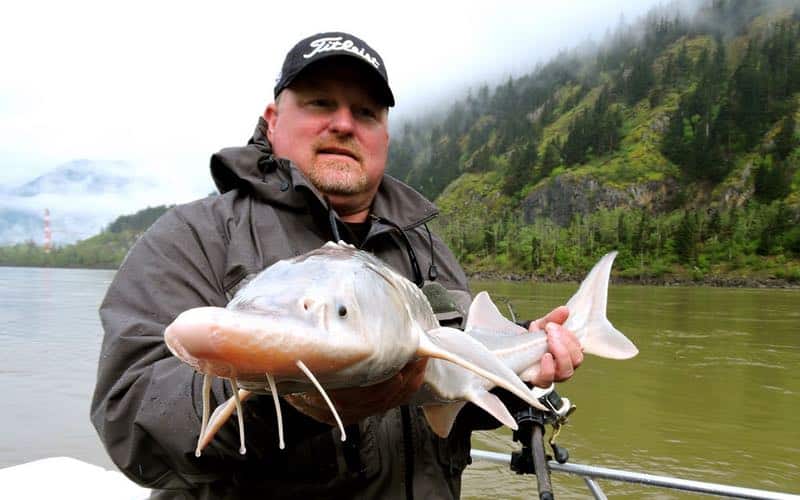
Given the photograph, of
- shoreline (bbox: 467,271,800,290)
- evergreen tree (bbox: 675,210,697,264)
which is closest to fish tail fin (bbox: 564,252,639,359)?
shoreline (bbox: 467,271,800,290)

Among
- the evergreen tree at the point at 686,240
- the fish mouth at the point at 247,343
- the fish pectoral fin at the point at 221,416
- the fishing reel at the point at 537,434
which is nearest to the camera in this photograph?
the fish mouth at the point at 247,343

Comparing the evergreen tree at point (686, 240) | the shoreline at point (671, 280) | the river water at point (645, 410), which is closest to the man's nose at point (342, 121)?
Answer: the river water at point (645, 410)

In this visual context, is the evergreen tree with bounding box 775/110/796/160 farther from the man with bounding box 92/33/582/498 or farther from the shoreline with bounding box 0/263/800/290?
the man with bounding box 92/33/582/498

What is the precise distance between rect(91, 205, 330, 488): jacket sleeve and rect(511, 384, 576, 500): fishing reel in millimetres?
1165

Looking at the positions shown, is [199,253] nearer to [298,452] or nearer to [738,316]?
[298,452]

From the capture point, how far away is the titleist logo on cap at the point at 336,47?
2.35 metres

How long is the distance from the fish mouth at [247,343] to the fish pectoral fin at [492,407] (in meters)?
0.69

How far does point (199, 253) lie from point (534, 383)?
1286 mm

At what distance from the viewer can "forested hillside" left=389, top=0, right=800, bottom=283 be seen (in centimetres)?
5934

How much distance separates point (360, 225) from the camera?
103 inches

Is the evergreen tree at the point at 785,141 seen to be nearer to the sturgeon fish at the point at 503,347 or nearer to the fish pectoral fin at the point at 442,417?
the sturgeon fish at the point at 503,347

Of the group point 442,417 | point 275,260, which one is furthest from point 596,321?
point 275,260

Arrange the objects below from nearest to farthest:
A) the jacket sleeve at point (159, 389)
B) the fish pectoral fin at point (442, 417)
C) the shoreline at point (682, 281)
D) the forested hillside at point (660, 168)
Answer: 1. the jacket sleeve at point (159, 389)
2. the fish pectoral fin at point (442, 417)
3. the shoreline at point (682, 281)
4. the forested hillside at point (660, 168)

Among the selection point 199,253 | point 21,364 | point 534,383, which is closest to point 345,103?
point 199,253
